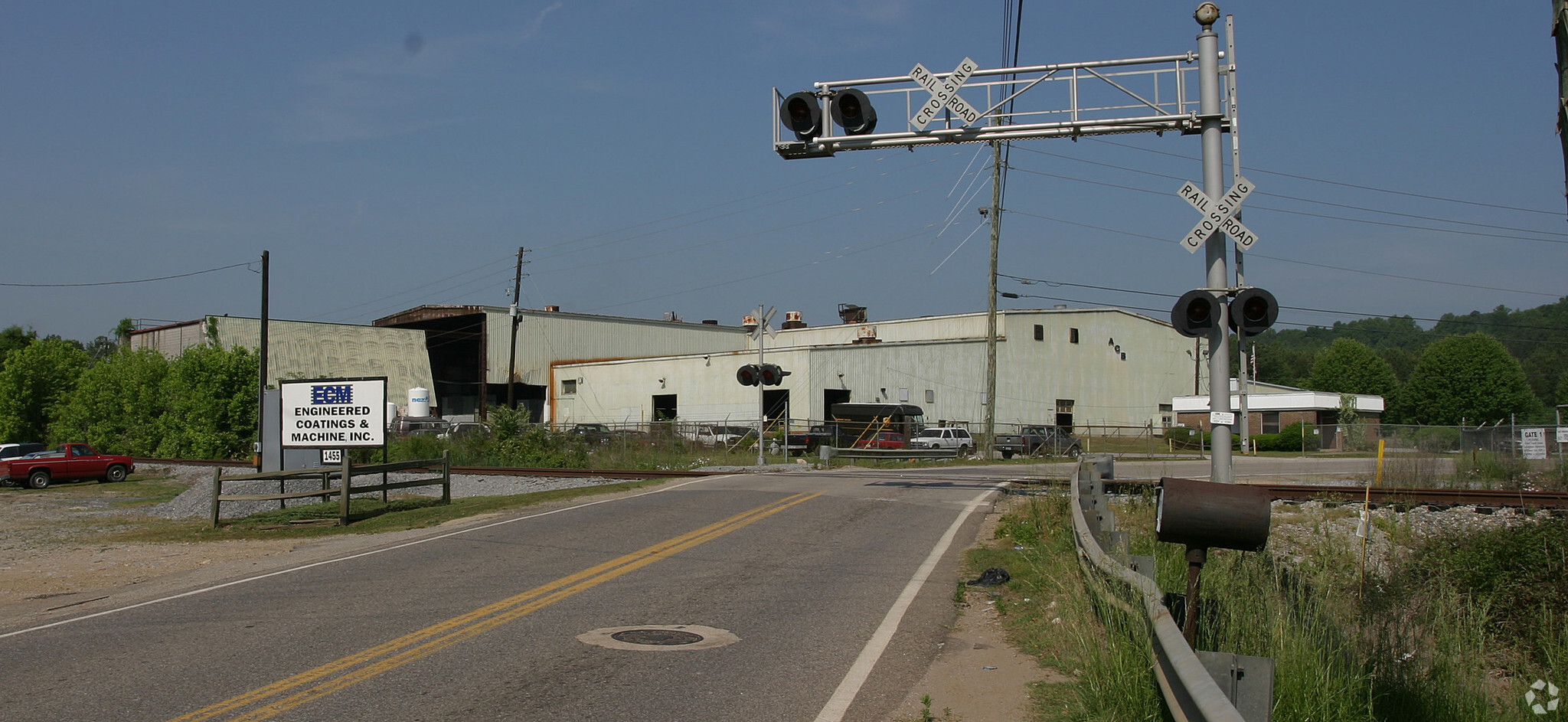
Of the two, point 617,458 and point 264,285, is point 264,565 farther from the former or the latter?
point 264,285

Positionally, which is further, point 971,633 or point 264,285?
point 264,285

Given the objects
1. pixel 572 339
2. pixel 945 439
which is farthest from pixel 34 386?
pixel 945 439

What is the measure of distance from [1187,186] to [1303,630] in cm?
873

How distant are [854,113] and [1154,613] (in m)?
13.4

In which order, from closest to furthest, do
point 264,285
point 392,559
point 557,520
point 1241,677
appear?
point 1241,677, point 392,559, point 557,520, point 264,285

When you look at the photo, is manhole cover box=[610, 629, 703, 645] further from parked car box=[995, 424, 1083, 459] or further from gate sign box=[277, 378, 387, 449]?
parked car box=[995, 424, 1083, 459]

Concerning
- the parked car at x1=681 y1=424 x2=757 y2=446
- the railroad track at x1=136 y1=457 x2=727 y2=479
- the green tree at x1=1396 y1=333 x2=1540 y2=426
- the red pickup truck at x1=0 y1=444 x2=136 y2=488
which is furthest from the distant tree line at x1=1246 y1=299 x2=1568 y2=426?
the red pickup truck at x1=0 y1=444 x2=136 y2=488

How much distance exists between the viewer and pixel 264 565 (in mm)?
13688

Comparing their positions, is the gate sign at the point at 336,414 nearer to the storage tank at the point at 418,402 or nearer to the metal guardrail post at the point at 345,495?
the metal guardrail post at the point at 345,495

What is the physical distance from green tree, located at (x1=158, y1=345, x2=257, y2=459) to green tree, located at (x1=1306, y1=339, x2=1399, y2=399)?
89499 millimetres

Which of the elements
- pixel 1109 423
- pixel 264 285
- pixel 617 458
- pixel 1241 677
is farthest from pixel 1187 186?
pixel 1109 423

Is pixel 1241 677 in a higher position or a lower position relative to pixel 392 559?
higher

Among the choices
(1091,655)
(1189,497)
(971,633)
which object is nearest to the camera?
(1189,497)

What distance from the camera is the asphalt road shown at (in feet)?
22.1
